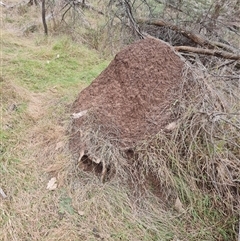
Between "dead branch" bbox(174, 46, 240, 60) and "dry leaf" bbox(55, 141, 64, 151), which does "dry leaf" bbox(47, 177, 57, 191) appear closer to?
"dry leaf" bbox(55, 141, 64, 151)

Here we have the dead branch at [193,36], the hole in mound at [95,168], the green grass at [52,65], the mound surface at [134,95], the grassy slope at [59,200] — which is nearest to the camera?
the grassy slope at [59,200]

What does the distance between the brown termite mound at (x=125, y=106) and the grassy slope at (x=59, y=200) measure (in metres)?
0.16

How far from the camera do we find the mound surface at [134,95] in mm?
2318

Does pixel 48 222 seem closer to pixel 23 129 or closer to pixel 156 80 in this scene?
pixel 23 129

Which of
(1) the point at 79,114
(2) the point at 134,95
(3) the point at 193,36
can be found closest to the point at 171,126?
(2) the point at 134,95

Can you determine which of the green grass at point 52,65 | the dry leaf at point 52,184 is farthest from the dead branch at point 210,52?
the dry leaf at point 52,184

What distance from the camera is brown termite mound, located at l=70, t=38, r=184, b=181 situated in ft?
7.29

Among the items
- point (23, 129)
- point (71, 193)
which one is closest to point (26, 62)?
point (23, 129)

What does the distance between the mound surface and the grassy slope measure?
0.26 meters

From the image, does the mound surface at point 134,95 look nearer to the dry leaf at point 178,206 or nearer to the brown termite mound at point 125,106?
the brown termite mound at point 125,106

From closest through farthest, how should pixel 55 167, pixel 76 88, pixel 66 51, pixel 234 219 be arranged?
pixel 234 219, pixel 55 167, pixel 76 88, pixel 66 51

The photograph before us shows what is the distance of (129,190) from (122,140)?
1.37ft

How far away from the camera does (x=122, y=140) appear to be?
2.28 m

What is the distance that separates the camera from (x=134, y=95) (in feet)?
8.16
